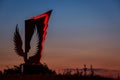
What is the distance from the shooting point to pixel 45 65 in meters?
27.9

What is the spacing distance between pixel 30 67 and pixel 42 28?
3.01m

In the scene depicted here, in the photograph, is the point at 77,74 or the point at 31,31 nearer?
the point at 77,74

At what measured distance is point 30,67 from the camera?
87.4 ft

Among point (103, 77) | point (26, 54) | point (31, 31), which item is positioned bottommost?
point (103, 77)

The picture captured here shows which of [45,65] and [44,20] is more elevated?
[44,20]

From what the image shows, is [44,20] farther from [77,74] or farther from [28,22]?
[77,74]

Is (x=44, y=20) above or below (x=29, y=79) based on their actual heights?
above

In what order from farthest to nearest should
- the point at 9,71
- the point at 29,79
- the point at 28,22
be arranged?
the point at 9,71
the point at 28,22
the point at 29,79

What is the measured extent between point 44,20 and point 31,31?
125cm

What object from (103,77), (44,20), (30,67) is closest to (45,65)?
(30,67)

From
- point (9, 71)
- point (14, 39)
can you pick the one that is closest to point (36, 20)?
point (14, 39)

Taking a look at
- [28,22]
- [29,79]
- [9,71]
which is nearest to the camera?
[29,79]

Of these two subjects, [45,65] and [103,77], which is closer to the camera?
[103,77]

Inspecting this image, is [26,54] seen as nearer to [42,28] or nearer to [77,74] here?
[42,28]
